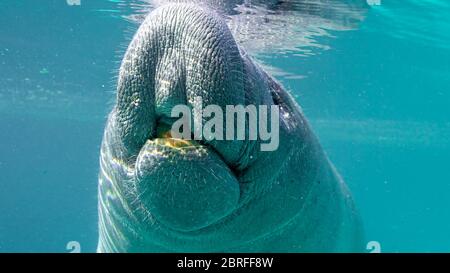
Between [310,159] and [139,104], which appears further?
[310,159]

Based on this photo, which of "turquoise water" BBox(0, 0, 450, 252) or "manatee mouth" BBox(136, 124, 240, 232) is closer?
"manatee mouth" BBox(136, 124, 240, 232)

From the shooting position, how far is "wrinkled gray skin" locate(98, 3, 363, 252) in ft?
6.96

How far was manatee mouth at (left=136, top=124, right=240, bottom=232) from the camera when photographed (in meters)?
2.14

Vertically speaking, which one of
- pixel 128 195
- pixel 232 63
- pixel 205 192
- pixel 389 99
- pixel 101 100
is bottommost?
pixel 101 100

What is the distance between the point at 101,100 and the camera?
1350 inches

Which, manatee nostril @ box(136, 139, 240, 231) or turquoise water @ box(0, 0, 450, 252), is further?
turquoise water @ box(0, 0, 450, 252)

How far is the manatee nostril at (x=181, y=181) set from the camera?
2.14 meters

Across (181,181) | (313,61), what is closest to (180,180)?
(181,181)

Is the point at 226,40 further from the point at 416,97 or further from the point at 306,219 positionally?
the point at 416,97

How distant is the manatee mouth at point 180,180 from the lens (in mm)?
2141

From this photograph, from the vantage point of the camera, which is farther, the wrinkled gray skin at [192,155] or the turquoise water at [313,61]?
the turquoise water at [313,61]
